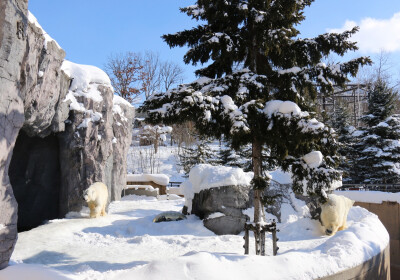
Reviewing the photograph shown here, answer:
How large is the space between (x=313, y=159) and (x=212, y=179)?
3911 millimetres

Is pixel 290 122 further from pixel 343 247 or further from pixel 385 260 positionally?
pixel 385 260

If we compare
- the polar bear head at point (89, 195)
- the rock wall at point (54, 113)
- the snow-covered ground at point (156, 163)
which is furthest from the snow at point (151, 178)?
the polar bear head at point (89, 195)

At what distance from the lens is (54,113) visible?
28.5ft

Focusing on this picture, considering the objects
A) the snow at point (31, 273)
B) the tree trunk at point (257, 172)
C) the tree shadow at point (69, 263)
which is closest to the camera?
the snow at point (31, 273)

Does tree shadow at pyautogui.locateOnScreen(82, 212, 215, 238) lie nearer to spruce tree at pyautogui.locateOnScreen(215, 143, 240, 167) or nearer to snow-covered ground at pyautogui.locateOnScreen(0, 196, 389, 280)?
snow-covered ground at pyautogui.locateOnScreen(0, 196, 389, 280)

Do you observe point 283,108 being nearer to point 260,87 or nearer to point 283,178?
point 260,87

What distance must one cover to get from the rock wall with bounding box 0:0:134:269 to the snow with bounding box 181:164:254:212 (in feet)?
10.2

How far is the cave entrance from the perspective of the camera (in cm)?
1020

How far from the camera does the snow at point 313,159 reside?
15.3 feet

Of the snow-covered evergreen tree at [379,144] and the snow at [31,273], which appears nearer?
the snow at [31,273]

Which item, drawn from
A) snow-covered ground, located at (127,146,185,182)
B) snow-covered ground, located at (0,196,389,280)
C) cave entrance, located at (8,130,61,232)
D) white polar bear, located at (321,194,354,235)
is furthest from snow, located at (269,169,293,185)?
snow-covered ground, located at (127,146,185,182)

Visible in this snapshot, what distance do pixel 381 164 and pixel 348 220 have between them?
26.5 feet

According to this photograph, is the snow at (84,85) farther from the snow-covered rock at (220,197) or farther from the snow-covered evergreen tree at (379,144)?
the snow-covered evergreen tree at (379,144)

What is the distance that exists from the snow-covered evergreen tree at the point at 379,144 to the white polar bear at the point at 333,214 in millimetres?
9147
